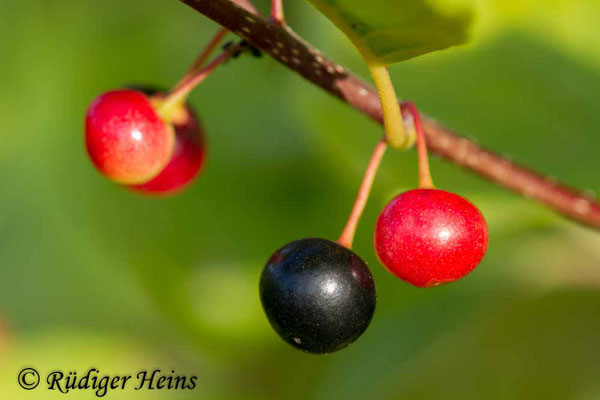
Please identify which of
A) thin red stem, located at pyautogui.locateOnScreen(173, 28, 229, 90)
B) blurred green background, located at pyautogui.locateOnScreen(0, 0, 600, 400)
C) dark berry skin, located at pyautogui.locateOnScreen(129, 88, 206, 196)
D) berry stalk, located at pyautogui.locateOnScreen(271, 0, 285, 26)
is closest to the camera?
berry stalk, located at pyautogui.locateOnScreen(271, 0, 285, 26)

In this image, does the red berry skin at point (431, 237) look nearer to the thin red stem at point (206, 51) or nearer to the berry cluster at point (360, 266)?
the berry cluster at point (360, 266)

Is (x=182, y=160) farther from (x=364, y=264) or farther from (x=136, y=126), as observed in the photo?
(x=364, y=264)

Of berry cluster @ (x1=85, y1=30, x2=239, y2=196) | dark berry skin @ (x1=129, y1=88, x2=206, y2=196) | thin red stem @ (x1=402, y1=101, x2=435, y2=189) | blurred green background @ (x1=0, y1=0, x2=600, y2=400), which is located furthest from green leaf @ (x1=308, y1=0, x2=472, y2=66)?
blurred green background @ (x1=0, y1=0, x2=600, y2=400)

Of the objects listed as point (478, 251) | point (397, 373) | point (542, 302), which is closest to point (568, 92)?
point (542, 302)

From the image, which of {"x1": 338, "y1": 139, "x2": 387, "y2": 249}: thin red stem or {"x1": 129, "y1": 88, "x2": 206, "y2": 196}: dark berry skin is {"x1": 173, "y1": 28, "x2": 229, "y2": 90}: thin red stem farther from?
{"x1": 338, "y1": 139, "x2": 387, "y2": 249}: thin red stem

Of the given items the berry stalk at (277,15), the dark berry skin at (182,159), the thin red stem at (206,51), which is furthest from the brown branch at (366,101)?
the dark berry skin at (182,159)

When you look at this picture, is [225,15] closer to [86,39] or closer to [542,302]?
Answer: [542,302]
